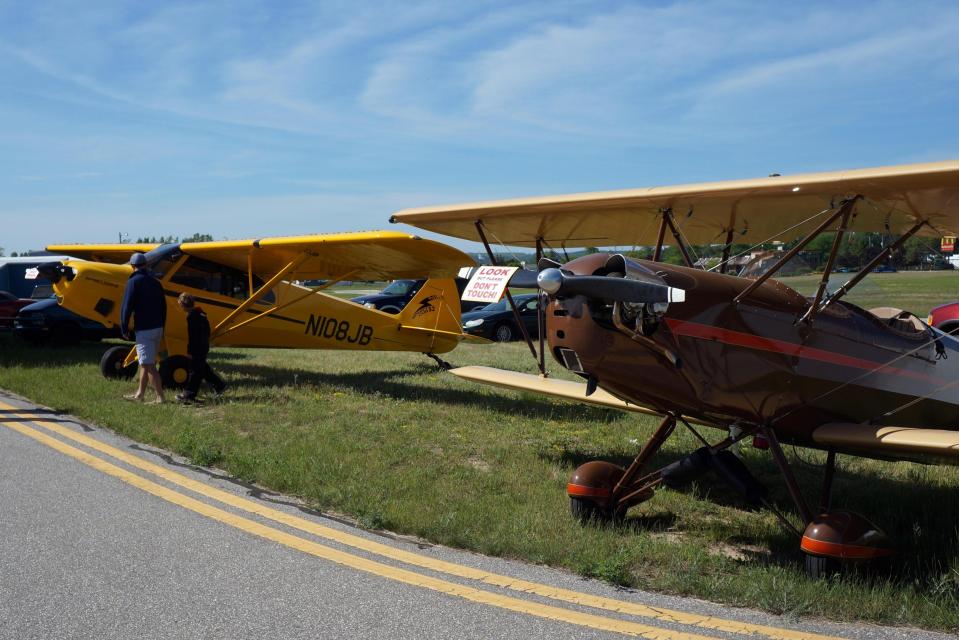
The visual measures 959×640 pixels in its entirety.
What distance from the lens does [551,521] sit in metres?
5.22

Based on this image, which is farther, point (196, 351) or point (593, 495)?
point (196, 351)

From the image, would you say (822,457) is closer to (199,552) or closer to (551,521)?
(551,521)

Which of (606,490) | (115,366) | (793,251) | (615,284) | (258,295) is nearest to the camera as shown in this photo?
(615,284)

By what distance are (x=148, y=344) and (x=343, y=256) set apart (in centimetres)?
Answer: 316

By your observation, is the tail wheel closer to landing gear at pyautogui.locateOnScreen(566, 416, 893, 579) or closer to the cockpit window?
the cockpit window

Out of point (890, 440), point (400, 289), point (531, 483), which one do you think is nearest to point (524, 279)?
point (531, 483)

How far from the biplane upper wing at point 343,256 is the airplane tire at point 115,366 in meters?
1.91

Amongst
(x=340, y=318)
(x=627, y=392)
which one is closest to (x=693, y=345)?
(x=627, y=392)

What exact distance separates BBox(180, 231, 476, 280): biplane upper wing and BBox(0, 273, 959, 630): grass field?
5.96 feet

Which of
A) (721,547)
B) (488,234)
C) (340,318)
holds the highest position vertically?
(488,234)

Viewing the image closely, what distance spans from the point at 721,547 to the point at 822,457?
3.12 metres

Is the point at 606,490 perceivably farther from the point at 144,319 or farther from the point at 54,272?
the point at 54,272

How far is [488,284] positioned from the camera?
18.5 feet

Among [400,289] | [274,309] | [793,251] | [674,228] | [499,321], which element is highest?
[674,228]
